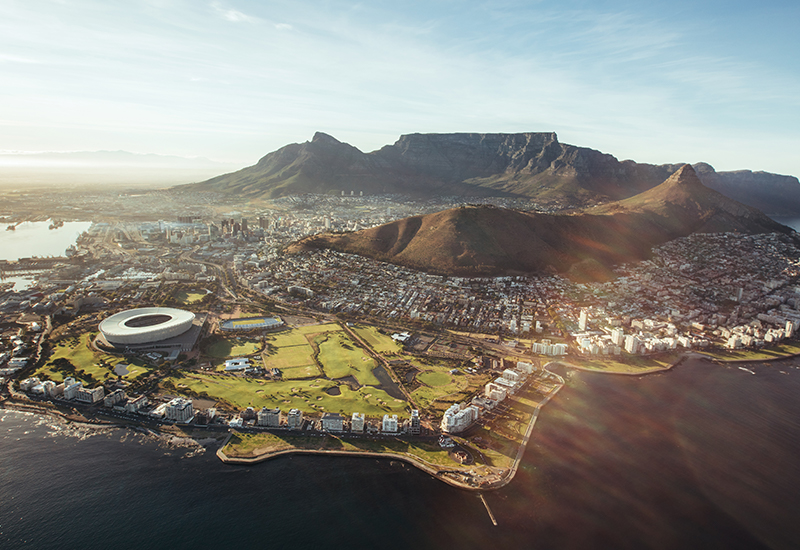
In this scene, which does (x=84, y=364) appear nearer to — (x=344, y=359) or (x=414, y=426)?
(x=344, y=359)

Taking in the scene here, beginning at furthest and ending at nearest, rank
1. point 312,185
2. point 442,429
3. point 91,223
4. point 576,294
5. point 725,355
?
point 312,185
point 91,223
point 576,294
point 725,355
point 442,429

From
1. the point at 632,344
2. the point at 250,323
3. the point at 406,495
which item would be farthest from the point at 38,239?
the point at 632,344

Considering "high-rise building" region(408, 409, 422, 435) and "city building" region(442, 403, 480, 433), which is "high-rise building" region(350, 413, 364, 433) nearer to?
"high-rise building" region(408, 409, 422, 435)

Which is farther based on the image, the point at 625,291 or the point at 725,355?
the point at 625,291

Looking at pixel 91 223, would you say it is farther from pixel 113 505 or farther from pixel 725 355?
pixel 725 355

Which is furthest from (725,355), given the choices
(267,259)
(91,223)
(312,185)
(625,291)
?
(312,185)

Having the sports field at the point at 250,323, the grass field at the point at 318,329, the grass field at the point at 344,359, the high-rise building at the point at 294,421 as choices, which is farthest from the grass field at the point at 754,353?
the sports field at the point at 250,323

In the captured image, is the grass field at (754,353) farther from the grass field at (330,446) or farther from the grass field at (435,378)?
the grass field at (330,446)
